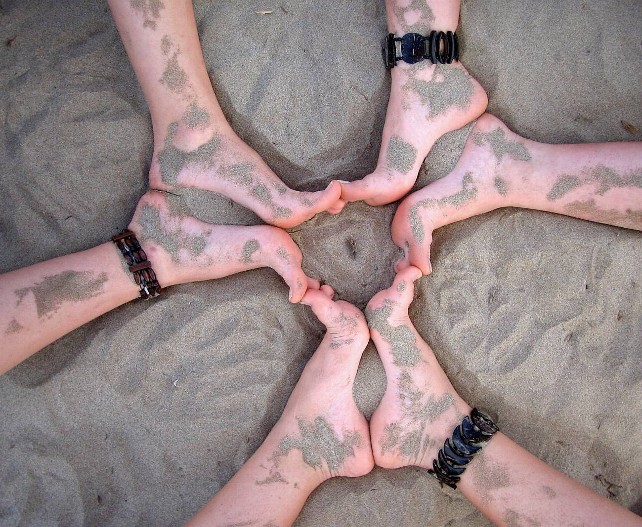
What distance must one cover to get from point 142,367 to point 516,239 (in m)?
1.34

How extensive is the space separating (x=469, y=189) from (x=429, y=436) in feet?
2.65

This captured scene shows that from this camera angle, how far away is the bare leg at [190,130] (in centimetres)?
179

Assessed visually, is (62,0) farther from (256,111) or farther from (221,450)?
(221,450)

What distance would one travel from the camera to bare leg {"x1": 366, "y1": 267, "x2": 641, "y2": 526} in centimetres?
179

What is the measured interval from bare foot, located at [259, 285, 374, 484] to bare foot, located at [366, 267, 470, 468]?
53 mm

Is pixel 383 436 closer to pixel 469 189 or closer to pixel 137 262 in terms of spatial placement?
pixel 469 189

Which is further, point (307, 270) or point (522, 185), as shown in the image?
point (307, 270)

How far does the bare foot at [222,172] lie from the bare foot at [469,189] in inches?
9.9

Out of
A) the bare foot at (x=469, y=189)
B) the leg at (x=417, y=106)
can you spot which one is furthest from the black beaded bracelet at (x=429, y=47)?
the bare foot at (x=469, y=189)

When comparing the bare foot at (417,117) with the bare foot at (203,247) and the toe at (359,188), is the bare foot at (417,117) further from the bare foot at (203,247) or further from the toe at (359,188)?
the bare foot at (203,247)

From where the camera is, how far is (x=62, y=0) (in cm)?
202

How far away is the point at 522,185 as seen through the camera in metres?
1.86

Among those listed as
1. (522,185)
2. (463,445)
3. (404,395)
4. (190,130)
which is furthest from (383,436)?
(190,130)

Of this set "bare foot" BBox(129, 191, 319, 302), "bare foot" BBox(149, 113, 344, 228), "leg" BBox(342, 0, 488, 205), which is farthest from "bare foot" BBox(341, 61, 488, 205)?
"bare foot" BBox(129, 191, 319, 302)
